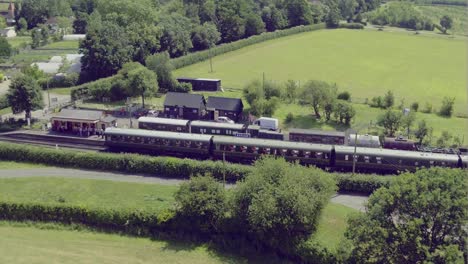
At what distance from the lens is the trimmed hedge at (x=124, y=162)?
49.3 metres

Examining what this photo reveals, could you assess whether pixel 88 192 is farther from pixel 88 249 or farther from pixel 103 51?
pixel 103 51

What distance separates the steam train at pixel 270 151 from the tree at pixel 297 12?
90.1 m

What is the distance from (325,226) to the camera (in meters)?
41.0

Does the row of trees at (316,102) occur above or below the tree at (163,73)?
below

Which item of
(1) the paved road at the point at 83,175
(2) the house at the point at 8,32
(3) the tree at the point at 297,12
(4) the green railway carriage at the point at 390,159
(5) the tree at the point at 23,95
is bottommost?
(1) the paved road at the point at 83,175

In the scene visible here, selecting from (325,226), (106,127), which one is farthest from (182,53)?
(325,226)

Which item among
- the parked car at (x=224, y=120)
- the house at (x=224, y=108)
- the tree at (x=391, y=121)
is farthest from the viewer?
the house at (x=224, y=108)

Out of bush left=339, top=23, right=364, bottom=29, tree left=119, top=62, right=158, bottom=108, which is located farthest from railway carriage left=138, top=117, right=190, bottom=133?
bush left=339, top=23, right=364, bottom=29

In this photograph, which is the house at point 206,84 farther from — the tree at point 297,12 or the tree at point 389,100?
the tree at point 297,12

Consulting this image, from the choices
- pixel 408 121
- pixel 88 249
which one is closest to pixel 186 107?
pixel 408 121

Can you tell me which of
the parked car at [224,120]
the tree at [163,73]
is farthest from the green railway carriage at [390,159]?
the tree at [163,73]

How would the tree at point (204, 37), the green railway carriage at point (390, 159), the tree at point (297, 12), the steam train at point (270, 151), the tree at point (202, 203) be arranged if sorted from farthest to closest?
1. the tree at point (297, 12)
2. the tree at point (204, 37)
3. the steam train at point (270, 151)
4. the green railway carriage at point (390, 159)
5. the tree at point (202, 203)

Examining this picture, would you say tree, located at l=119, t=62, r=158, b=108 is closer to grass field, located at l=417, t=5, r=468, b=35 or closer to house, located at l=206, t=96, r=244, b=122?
house, located at l=206, t=96, r=244, b=122

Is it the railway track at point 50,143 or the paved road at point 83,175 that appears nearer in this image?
the paved road at point 83,175
